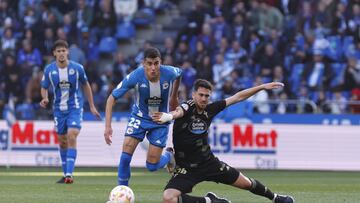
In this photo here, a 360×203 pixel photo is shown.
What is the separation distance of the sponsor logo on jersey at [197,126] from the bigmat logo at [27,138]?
36.6 feet

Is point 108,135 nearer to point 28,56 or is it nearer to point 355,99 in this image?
point 355,99

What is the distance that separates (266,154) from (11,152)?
19.8 ft

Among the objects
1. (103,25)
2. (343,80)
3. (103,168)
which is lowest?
(103,168)

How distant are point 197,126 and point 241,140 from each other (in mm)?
10424

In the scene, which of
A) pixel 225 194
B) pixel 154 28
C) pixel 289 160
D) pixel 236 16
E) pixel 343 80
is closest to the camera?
pixel 225 194

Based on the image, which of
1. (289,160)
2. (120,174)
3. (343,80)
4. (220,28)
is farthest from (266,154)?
(120,174)

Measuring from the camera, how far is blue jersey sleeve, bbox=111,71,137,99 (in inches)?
511

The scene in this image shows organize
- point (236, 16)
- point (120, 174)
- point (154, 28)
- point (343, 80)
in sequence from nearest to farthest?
point (120, 174)
point (343, 80)
point (236, 16)
point (154, 28)

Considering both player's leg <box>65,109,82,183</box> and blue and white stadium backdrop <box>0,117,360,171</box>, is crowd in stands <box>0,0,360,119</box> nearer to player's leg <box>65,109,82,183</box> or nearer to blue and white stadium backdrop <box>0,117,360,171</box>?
blue and white stadium backdrop <box>0,117,360,171</box>

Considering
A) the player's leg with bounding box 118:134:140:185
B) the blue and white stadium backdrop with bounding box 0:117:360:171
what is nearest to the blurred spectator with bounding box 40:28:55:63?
the blue and white stadium backdrop with bounding box 0:117:360:171

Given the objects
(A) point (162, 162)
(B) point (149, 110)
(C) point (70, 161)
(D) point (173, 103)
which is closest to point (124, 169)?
(A) point (162, 162)

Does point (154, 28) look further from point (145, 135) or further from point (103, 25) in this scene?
point (145, 135)

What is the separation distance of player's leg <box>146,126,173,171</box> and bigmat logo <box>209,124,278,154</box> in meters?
8.65

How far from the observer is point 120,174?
43.4ft
